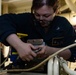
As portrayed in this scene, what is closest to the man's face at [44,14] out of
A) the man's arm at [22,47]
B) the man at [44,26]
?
the man at [44,26]

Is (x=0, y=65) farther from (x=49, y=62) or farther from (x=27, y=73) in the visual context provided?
(x=49, y=62)

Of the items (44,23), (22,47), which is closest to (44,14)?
(44,23)

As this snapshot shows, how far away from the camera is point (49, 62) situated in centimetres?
45

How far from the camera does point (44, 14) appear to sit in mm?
707

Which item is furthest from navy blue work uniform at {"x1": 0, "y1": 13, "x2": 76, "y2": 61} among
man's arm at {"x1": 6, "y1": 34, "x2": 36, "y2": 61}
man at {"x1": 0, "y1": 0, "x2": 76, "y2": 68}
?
man's arm at {"x1": 6, "y1": 34, "x2": 36, "y2": 61}

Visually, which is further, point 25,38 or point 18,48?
point 25,38

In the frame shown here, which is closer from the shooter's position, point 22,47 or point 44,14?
point 22,47

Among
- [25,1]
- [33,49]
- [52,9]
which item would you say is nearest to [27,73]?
[33,49]

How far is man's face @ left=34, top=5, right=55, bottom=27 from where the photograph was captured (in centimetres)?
70

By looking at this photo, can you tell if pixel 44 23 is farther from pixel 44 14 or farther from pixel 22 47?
pixel 22 47

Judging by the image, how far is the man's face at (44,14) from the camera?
0.70 m

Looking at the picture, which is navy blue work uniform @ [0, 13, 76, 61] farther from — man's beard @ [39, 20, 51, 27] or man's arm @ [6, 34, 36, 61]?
man's arm @ [6, 34, 36, 61]

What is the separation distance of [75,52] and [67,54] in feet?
0.26

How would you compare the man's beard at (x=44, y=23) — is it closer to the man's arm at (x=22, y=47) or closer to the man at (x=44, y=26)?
the man at (x=44, y=26)
